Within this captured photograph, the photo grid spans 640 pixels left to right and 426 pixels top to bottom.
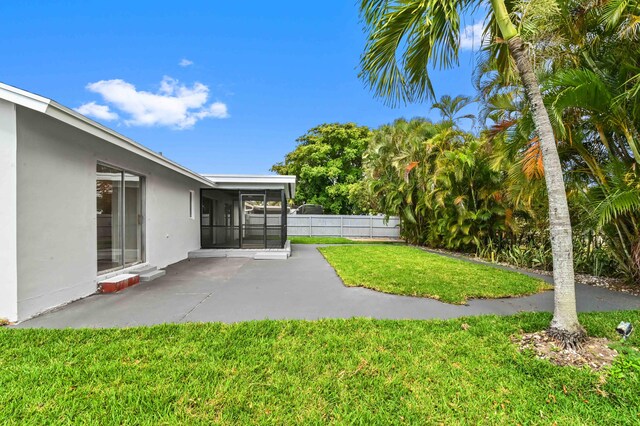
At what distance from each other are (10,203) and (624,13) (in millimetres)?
8533

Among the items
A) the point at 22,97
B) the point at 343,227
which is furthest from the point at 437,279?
the point at 343,227

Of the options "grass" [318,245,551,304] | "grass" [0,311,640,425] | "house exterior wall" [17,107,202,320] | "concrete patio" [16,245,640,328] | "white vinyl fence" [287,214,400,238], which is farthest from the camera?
"white vinyl fence" [287,214,400,238]

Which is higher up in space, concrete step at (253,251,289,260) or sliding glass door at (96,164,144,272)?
sliding glass door at (96,164,144,272)

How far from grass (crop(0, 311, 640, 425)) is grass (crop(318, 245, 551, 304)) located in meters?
1.75

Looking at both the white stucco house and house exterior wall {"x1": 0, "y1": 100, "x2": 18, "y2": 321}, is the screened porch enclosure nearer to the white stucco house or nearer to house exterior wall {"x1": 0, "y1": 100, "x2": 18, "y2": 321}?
the white stucco house

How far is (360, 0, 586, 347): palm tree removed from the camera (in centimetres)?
291

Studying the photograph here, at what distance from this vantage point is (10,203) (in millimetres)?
3615

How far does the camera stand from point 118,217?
5.97 m

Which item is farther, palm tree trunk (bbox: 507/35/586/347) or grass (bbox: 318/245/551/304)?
grass (bbox: 318/245/551/304)

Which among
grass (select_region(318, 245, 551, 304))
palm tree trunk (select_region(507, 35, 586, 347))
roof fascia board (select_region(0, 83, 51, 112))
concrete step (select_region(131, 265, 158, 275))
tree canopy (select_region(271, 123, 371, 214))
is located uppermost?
tree canopy (select_region(271, 123, 371, 214))

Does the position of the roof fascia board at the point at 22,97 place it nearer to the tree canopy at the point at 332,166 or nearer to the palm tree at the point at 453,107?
the palm tree at the point at 453,107

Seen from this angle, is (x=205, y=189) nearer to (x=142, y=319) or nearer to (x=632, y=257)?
(x=142, y=319)

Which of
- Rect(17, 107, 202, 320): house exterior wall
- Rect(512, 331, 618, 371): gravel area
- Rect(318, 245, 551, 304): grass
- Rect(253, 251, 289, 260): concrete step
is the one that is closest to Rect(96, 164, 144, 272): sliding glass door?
Rect(17, 107, 202, 320): house exterior wall

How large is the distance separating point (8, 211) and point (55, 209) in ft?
2.16
